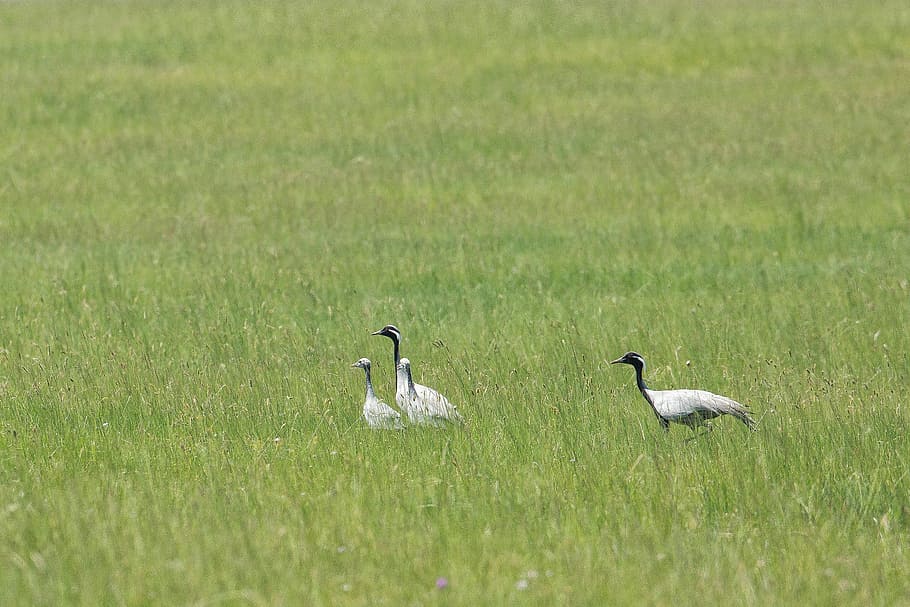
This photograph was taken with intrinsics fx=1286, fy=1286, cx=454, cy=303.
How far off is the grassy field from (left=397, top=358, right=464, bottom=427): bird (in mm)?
248

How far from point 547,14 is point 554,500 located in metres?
31.2

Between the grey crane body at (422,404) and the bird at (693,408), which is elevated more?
the bird at (693,408)

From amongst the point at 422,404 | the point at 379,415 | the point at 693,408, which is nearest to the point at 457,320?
the point at 422,404

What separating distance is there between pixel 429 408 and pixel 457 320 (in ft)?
11.9

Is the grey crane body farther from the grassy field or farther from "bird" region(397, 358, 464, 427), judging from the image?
the grassy field

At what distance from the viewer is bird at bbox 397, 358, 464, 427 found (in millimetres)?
7672

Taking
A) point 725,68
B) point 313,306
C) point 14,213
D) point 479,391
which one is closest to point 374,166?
point 14,213

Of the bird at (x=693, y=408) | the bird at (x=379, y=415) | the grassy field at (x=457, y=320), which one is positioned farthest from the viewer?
the bird at (x=379, y=415)

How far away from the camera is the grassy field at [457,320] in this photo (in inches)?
207

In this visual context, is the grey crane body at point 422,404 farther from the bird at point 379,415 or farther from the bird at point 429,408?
the bird at point 379,415

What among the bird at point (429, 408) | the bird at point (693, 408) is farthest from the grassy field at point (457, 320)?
the bird at point (429, 408)

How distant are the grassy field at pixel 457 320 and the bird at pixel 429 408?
248mm

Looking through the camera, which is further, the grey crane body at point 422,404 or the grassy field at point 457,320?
the grey crane body at point 422,404

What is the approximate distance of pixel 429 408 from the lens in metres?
7.77
